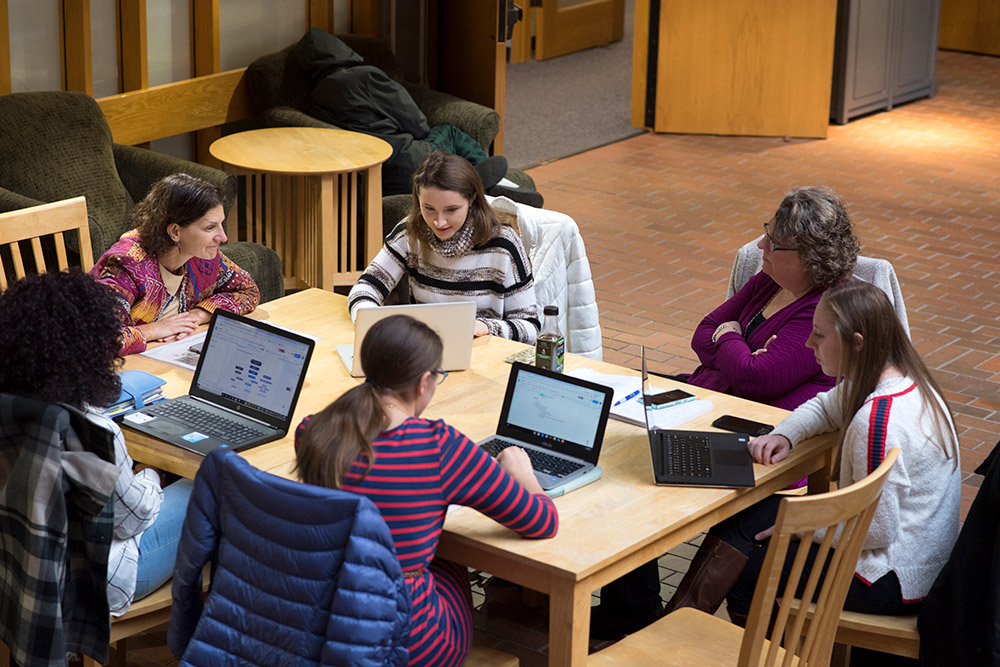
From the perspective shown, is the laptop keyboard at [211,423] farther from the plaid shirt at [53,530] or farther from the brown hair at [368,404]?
→ the brown hair at [368,404]

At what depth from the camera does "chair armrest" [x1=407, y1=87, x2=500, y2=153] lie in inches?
258

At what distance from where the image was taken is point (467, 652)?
8.15 ft

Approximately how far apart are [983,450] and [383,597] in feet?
10.2

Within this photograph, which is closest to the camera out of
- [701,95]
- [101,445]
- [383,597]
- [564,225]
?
[383,597]

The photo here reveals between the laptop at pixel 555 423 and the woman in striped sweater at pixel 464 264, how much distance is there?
0.81 meters

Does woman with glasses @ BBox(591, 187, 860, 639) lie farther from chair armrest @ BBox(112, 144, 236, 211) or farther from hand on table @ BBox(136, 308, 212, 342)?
chair armrest @ BBox(112, 144, 236, 211)

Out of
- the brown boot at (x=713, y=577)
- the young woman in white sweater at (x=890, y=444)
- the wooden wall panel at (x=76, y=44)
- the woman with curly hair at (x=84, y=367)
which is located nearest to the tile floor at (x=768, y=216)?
the brown boot at (x=713, y=577)

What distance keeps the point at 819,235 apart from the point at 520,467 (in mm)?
→ 1211

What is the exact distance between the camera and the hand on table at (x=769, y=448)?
2.84 m

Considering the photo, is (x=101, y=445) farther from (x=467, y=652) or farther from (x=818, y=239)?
(x=818, y=239)

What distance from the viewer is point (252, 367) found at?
9.82 feet

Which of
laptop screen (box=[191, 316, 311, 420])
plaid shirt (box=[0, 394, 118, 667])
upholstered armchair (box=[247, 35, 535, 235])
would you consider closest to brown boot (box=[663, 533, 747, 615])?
laptop screen (box=[191, 316, 311, 420])

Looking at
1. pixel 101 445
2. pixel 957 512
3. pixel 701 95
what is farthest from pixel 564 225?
pixel 701 95

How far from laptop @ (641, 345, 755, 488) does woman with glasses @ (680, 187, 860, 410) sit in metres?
0.43
